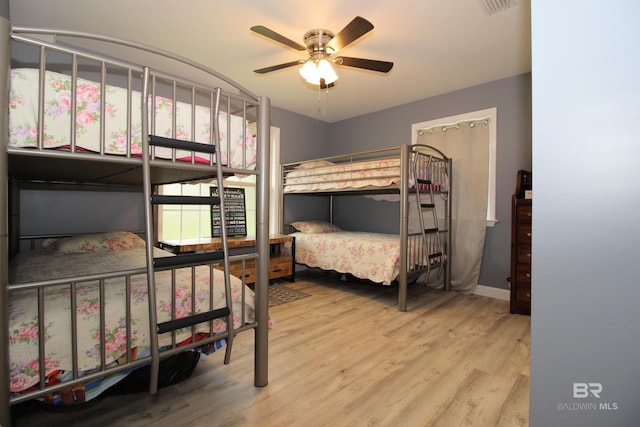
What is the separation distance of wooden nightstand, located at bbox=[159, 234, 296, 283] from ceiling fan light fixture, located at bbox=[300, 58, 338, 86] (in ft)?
5.62

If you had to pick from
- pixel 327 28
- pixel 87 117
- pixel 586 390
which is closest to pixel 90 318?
pixel 87 117

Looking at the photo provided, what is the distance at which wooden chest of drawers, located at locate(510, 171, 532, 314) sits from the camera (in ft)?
8.70

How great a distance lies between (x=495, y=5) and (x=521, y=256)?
200 centimetres

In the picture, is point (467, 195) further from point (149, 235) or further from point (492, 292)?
point (149, 235)

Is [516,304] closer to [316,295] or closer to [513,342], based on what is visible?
[513,342]

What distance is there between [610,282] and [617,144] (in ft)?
0.85

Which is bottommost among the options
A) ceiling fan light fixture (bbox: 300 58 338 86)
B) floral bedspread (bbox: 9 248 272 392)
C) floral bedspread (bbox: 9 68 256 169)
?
floral bedspread (bbox: 9 248 272 392)

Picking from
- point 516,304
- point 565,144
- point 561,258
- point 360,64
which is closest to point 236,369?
point 561,258

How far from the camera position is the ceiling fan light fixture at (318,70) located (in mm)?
2234

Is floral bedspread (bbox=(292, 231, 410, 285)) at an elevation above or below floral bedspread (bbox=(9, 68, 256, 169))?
below

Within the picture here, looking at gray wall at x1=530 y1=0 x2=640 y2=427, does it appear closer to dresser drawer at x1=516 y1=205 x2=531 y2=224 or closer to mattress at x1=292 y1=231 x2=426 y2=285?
mattress at x1=292 y1=231 x2=426 y2=285

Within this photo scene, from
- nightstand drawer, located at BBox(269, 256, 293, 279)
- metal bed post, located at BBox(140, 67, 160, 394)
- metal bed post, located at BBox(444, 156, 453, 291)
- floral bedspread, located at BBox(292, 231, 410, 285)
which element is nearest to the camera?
metal bed post, located at BBox(140, 67, 160, 394)

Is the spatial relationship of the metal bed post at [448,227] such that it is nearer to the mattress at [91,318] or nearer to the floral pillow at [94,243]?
the mattress at [91,318]

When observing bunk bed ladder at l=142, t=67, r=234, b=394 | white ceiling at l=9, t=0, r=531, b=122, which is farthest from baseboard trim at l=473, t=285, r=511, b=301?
bunk bed ladder at l=142, t=67, r=234, b=394
